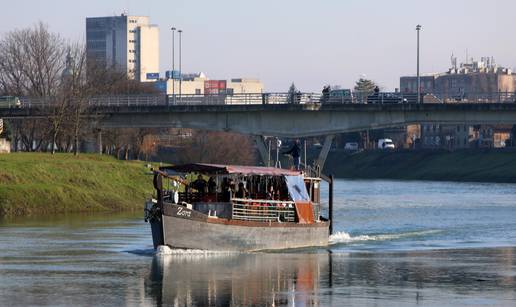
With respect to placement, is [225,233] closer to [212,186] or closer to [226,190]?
[226,190]

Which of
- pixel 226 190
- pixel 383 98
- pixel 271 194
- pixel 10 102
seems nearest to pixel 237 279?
pixel 226 190

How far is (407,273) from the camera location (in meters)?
52.8

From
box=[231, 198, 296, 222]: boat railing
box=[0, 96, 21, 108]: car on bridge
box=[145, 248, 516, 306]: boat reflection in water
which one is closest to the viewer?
box=[145, 248, 516, 306]: boat reflection in water

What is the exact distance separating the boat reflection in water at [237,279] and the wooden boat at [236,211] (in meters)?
0.92

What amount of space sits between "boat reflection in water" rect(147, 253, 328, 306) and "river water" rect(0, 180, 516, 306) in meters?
0.04

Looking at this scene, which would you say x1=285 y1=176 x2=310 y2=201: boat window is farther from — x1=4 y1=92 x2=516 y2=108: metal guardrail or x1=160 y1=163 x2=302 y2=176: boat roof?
x1=4 y1=92 x2=516 y2=108: metal guardrail

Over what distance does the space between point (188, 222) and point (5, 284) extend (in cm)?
1120

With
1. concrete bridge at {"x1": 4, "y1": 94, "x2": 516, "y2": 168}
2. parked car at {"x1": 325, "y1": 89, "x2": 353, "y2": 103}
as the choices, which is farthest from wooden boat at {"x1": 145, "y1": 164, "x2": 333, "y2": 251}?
parked car at {"x1": 325, "y1": 89, "x2": 353, "y2": 103}

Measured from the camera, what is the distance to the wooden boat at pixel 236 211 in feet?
187

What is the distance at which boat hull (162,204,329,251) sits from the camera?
56812 millimetres

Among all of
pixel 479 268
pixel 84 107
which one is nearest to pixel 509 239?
pixel 479 268

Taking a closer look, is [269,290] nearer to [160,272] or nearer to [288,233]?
[160,272]

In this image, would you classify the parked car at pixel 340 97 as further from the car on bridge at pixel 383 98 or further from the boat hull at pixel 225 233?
the boat hull at pixel 225 233

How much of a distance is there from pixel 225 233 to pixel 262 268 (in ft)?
16.7
